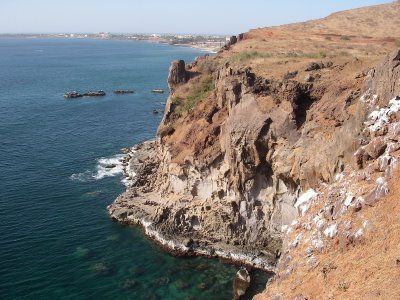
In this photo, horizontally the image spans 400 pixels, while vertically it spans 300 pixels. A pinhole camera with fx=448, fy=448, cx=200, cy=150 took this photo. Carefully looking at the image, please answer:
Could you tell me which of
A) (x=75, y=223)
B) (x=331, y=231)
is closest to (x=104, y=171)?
(x=75, y=223)

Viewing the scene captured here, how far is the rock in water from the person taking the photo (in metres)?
40.5

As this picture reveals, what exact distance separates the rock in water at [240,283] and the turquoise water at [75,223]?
2.60 ft

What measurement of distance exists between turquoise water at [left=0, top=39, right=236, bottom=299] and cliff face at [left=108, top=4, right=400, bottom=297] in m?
3.58

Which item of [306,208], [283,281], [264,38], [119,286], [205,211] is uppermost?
[264,38]

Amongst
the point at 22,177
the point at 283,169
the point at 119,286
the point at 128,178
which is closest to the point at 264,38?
the point at 128,178

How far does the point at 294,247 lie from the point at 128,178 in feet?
132

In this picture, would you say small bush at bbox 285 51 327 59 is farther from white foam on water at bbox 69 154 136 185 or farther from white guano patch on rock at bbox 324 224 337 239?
white guano patch on rock at bbox 324 224 337 239

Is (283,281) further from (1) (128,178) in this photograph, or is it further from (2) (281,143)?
(1) (128,178)

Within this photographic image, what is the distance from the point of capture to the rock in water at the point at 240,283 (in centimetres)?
4047

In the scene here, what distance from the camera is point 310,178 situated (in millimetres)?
39344

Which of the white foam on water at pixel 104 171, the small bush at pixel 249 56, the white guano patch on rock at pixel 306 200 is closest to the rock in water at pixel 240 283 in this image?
the white guano patch on rock at pixel 306 200

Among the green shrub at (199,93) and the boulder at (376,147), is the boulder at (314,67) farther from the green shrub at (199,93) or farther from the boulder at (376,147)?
the boulder at (376,147)

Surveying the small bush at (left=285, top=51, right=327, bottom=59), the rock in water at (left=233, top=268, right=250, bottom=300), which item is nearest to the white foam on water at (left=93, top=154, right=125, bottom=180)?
the small bush at (left=285, top=51, right=327, bottom=59)

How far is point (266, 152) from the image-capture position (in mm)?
46781
